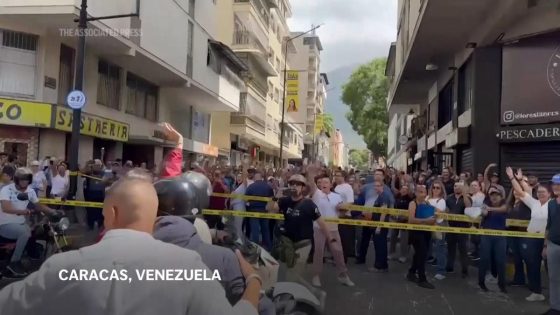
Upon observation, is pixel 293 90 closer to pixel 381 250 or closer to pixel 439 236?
pixel 381 250

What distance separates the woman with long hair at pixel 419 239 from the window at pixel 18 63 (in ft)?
41.6

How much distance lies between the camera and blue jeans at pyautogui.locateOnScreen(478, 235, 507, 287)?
9.04 meters

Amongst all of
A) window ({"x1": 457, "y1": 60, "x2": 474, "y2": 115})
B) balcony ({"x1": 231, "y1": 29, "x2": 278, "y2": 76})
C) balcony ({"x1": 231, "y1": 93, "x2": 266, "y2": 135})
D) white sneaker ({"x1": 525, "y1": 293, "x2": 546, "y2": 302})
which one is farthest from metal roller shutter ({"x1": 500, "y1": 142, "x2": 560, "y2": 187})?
balcony ({"x1": 231, "y1": 29, "x2": 278, "y2": 76})

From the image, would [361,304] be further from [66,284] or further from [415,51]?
[415,51]

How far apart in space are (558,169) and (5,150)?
15.3 m

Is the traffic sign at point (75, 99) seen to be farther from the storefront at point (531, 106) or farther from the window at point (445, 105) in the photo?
the window at point (445, 105)

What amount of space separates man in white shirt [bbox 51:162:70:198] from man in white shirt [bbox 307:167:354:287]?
5902mm

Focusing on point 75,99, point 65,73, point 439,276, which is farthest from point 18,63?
point 439,276

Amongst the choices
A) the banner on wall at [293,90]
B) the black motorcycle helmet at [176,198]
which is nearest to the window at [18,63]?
the black motorcycle helmet at [176,198]

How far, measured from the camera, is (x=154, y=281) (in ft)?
6.04

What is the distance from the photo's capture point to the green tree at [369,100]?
63406mm

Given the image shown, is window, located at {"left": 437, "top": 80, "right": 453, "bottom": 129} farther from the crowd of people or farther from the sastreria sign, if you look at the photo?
the crowd of people

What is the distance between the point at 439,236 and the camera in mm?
10039

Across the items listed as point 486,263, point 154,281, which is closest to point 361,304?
point 486,263
